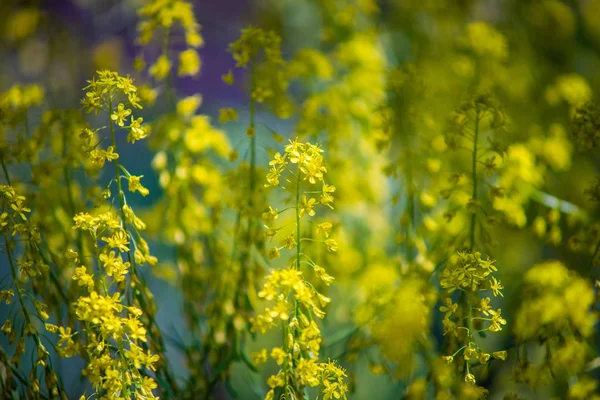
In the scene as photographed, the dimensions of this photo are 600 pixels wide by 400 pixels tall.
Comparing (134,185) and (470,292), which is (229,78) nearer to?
(134,185)

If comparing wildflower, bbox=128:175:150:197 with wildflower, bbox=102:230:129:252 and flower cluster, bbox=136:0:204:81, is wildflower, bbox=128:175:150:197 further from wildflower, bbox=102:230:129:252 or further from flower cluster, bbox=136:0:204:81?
flower cluster, bbox=136:0:204:81

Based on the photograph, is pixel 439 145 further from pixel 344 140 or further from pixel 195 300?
pixel 195 300

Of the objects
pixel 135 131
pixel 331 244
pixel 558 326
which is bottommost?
pixel 558 326

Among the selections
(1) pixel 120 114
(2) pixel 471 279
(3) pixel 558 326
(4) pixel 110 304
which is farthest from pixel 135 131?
(3) pixel 558 326

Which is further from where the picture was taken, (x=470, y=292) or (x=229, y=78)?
(x=229, y=78)

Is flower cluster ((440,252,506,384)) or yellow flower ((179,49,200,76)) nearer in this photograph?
flower cluster ((440,252,506,384))

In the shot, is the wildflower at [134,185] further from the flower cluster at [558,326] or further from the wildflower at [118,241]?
the flower cluster at [558,326]

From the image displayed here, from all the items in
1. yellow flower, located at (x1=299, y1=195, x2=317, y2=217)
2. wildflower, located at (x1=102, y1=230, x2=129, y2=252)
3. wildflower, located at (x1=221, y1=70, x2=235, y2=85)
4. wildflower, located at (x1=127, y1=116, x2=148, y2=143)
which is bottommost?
wildflower, located at (x1=102, y1=230, x2=129, y2=252)

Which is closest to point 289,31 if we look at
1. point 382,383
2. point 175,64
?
point 175,64

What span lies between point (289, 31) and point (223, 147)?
1.99 feet

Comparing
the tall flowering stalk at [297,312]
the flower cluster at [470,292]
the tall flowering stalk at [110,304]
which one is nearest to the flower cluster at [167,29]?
the tall flowering stalk at [110,304]

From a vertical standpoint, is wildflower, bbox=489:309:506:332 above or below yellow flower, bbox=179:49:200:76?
below

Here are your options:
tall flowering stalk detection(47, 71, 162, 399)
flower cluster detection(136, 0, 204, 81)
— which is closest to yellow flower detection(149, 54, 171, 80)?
flower cluster detection(136, 0, 204, 81)

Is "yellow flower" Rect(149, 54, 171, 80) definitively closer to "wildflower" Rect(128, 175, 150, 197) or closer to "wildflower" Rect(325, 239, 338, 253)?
"wildflower" Rect(128, 175, 150, 197)
